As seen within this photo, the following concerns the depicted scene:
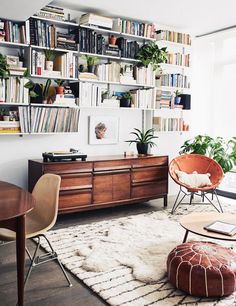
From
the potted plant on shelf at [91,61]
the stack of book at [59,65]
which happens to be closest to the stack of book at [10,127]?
the stack of book at [59,65]

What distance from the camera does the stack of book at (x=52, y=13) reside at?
464 cm

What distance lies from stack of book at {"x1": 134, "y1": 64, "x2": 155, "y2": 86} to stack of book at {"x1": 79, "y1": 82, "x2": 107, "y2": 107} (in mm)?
705

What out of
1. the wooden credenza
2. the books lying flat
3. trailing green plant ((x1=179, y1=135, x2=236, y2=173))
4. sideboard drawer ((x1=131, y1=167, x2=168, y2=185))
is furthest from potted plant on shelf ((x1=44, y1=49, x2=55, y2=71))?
the books lying flat

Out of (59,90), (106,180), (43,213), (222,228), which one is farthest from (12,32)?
(222,228)

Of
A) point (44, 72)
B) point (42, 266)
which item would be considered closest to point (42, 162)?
point (44, 72)

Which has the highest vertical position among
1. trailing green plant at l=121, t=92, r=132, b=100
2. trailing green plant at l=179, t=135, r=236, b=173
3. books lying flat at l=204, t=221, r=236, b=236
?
trailing green plant at l=121, t=92, r=132, b=100

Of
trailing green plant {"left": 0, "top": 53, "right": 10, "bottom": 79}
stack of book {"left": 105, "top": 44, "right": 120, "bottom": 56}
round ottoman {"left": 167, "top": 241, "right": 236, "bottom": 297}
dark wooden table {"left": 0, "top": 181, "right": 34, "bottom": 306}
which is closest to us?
dark wooden table {"left": 0, "top": 181, "right": 34, "bottom": 306}

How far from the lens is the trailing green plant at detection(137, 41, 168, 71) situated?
216 inches

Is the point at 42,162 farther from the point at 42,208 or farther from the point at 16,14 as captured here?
the point at 16,14

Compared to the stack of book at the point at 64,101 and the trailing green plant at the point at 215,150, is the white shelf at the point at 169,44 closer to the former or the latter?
the trailing green plant at the point at 215,150

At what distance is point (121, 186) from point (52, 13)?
248 cm

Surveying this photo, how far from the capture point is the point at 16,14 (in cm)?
416

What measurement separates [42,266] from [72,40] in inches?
119

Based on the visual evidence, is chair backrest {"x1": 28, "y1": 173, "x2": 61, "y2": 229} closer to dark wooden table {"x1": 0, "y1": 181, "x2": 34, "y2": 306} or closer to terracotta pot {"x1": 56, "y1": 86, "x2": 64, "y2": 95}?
dark wooden table {"x1": 0, "y1": 181, "x2": 34, "y2": 306}
